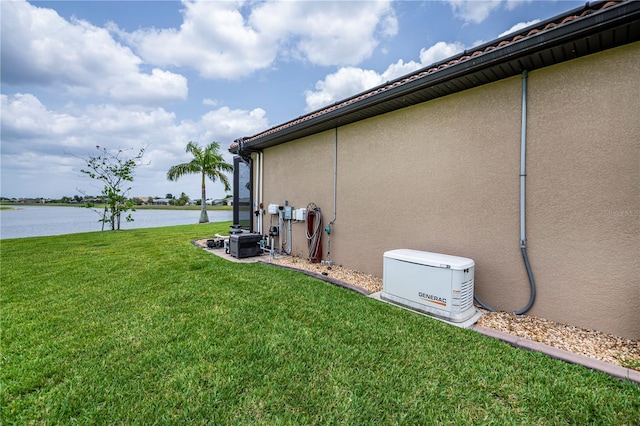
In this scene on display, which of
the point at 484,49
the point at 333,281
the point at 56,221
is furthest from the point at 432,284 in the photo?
the point at 56,221

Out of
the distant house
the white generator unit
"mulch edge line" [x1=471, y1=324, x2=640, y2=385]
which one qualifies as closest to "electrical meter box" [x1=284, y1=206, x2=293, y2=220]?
the distant house

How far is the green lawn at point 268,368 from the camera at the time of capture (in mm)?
1677

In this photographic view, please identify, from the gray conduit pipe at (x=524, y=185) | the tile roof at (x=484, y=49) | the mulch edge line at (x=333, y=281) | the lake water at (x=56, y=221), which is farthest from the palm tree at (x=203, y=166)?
the gray conduit pipe at (x=524, y=185)

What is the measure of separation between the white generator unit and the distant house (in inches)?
25.1

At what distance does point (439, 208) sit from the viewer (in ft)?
12.7

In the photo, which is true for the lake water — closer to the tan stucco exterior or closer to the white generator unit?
the tan stucco exterior

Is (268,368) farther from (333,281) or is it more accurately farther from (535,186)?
(535,186)

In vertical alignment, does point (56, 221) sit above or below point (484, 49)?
below

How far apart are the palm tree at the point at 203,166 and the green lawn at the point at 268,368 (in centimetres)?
1233

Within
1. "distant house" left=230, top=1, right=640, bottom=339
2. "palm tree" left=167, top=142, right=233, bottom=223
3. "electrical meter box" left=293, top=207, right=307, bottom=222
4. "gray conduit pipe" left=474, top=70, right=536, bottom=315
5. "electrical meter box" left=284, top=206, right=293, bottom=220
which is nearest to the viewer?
"distant house" left=230, top=1, right=640, bottom=339

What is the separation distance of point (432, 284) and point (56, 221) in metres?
16.5

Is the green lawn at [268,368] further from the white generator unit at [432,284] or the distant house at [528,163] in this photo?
the distant house at [528,163]

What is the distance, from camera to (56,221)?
12266 mm

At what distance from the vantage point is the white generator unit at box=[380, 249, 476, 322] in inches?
116
